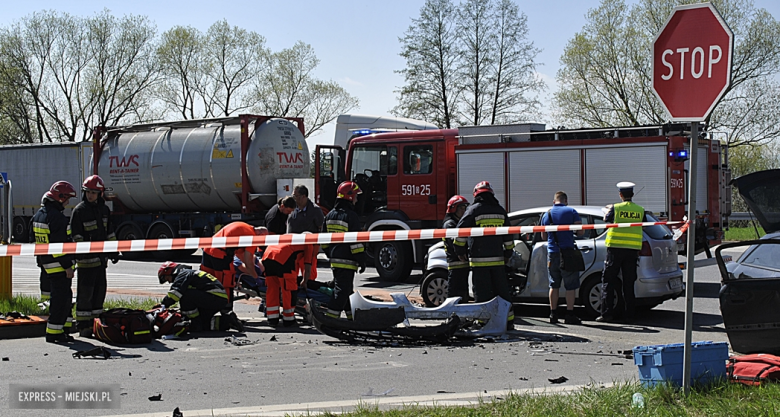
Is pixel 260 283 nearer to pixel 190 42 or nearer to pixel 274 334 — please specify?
pixel 274 334

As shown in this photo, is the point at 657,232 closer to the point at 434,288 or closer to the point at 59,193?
the point at 434,288

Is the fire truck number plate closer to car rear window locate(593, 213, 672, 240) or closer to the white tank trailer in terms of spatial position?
the white tank trailer

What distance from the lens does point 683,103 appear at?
4.94 meters

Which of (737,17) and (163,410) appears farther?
(737,17)

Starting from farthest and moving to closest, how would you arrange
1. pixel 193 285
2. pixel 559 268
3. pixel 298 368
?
1. pixel 559 268
2. pixel 193 285
3. pixel 298 368

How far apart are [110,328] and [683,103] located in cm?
622

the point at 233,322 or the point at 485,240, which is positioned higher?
the point at 485,240

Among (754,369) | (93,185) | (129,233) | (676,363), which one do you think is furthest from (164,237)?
(754,369)

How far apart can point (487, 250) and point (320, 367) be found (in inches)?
Result: 111

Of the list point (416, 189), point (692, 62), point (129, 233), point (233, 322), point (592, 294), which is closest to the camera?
point (692, 62)

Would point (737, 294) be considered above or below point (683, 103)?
below

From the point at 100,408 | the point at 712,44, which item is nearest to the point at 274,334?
the point at 100,408

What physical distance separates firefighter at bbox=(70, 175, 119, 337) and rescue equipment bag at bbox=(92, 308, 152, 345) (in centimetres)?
45

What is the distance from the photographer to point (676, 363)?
5.29 m
